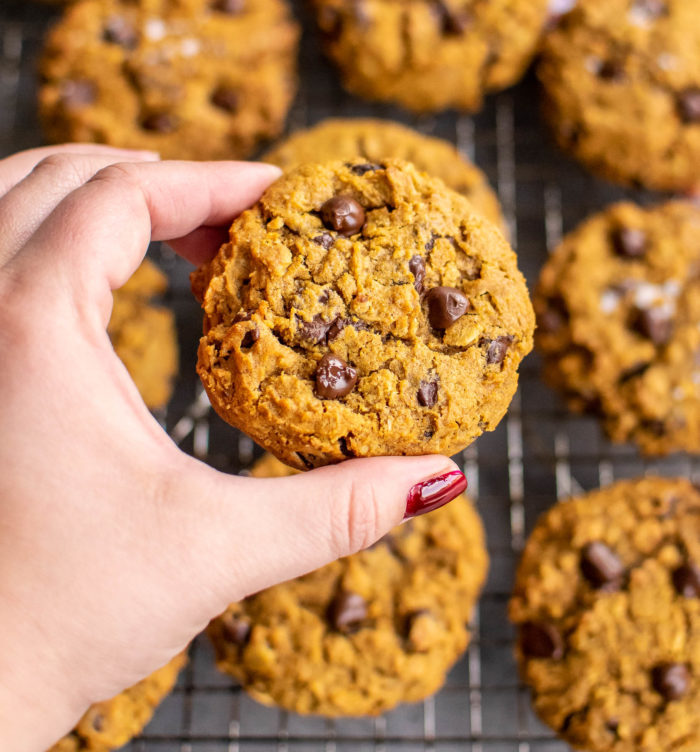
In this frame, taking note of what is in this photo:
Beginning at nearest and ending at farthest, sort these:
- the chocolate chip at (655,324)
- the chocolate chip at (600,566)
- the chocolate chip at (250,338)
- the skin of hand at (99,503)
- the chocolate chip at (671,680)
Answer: the skin of hand at (99,503) → the chocolate chip at (250,338) → the chocolate chip at (671,680) → the chocolate chip at (600,566) → the chocolate chip at (655,324)

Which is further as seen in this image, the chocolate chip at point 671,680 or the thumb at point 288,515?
the chocolate chip at point 671,680

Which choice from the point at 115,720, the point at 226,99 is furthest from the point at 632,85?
the point at 115,720

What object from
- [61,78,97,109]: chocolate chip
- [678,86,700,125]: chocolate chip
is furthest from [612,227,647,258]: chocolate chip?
[61,78,97,109]: chocolate chip

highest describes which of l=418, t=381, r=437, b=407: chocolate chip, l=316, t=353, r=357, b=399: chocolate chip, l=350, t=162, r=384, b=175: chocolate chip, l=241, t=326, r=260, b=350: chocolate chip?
l=350, t=162, r=384, b=175: chocolate chip

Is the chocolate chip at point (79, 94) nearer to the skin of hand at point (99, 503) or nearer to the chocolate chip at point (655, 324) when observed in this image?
the skin of hand at point (99, 503)

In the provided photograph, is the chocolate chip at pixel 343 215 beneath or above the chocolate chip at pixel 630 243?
above

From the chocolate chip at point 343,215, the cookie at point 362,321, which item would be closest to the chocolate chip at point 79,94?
the cookie at point 362,321

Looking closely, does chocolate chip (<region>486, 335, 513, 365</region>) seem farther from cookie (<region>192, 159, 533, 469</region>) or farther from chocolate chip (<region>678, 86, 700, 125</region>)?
chocolate chip (<region>678, 86, 700, 125</region>)
